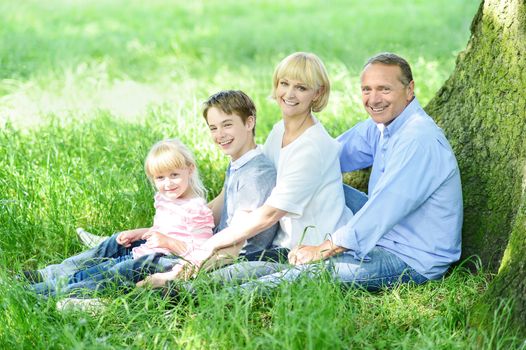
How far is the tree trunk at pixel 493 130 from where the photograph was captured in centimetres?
438

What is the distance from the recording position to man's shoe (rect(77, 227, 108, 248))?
493 cm

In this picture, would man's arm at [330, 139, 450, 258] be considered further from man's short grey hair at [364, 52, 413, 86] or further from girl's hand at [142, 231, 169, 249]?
girl's hand at [142, 231, 169, 249]

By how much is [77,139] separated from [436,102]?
2.76m

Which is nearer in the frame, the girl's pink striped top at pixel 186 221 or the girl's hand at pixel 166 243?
the girl's hand at pixel 166 243

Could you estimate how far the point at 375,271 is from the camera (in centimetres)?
423

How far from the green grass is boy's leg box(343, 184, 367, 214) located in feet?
2.21

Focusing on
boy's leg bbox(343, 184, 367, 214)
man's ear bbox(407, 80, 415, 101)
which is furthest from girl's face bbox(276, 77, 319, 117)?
boy's leg bbox(343, 184, 367, 214)

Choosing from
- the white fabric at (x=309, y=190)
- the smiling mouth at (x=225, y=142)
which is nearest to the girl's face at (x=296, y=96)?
the white fabric at (x=309, y=190)

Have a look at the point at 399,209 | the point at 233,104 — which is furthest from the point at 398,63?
the point at 233,104

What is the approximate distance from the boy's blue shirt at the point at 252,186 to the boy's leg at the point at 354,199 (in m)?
0.46

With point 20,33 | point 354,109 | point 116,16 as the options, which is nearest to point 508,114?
point 354,109

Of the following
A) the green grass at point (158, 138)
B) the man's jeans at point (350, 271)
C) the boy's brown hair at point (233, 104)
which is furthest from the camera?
the boy's brown hair at point (233, 104)

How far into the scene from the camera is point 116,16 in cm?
1446

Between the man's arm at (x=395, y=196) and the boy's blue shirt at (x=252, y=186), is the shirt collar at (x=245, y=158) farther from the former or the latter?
the man's arm at (x=395, y=196)
